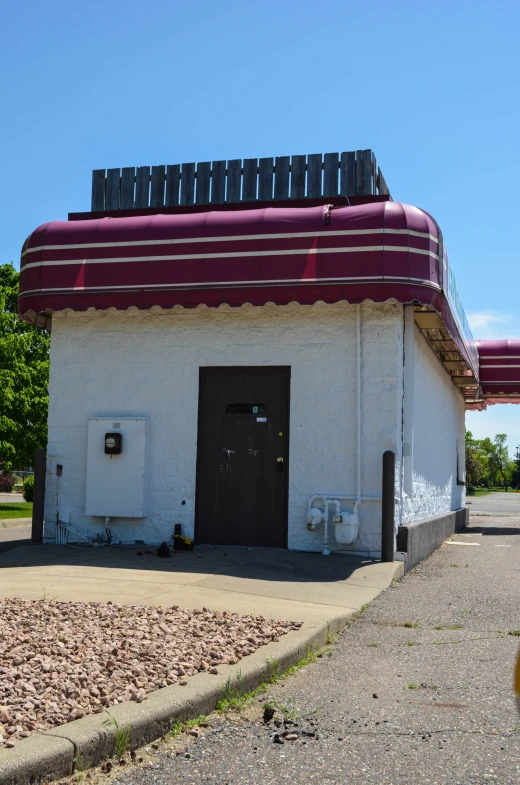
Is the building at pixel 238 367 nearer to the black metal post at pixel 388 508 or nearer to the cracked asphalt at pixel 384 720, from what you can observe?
the black metal post at pixel 388 508

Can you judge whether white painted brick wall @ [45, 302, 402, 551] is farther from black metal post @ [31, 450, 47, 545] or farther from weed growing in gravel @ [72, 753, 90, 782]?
weed growing in gravel @ [72, 753, 90, 782]

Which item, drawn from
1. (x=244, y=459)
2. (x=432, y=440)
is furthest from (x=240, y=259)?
(x=432, y=440)

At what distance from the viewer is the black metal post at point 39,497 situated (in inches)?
452

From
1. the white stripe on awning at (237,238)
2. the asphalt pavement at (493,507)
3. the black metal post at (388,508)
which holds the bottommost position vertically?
the asphalt pavement at (493,507)

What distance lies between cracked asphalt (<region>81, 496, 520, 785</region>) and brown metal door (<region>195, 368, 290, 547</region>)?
3671 millimetres

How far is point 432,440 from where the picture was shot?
1528 cm

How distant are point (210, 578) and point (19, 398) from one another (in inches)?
768

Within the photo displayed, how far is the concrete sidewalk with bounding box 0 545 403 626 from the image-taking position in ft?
24.1

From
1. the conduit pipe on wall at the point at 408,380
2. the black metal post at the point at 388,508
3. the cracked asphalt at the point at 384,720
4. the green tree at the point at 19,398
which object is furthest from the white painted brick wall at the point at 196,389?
the green tree at the point at 19,398

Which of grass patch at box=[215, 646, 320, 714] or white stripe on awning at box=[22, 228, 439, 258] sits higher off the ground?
white stripe on awning at box=[22, 228, 439, 258]

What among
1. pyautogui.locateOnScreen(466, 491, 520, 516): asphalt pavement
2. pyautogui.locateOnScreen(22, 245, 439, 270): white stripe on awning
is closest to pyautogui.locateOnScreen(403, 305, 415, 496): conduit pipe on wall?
pyautogui.locateOnScreen(22, 245, 439, 270): white stripe on awning

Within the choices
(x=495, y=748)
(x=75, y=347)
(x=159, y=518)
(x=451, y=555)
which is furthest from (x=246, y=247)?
(x=495, y=748)

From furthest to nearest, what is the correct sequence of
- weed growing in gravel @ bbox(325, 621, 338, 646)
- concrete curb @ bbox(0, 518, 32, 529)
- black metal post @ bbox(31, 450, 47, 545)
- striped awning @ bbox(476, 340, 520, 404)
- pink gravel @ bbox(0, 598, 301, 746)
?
striped awning @ bbox(476, 340, 520, 404), concrete curb @ bbox(0, 518, 32, 529), black metal post @ bbox(31, 450, 47, 545), weed growing in gravel @ bbox(325, 621, 338, 646), pink gravel @ bbox(0, 598, 301, 746)

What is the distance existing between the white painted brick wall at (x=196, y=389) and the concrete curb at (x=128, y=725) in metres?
5.46
